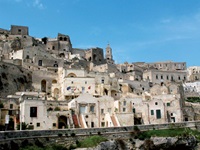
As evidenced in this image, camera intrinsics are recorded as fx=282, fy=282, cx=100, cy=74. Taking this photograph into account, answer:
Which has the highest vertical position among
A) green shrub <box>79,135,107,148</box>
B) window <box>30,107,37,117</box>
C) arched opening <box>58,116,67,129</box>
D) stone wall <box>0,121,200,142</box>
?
window <box>30,107,37,117</box>

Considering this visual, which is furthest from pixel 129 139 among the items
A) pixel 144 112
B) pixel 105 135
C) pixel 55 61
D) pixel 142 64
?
pixel 142 64

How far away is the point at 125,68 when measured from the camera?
8206 centimetres

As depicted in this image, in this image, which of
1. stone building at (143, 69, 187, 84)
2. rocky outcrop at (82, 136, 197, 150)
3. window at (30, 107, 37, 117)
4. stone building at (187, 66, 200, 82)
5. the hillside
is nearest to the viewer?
rocky outcrop at (82, 136, 197, 150)

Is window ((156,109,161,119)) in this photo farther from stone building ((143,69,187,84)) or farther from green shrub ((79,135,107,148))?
stone building ((143,69,187,84))

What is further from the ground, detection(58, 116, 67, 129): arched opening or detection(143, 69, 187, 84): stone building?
detection(143, 69, 187, 84): stone building

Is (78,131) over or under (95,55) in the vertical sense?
under

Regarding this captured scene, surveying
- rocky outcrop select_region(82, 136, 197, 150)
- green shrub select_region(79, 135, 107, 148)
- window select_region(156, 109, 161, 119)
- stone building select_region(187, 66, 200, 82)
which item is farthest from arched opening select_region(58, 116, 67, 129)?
stone building select_region(187, 66, 200, 82)

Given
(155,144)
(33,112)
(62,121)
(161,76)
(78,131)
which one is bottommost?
(155,144)

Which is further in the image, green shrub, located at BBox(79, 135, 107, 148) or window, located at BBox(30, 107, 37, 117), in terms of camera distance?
window, located at BBox(30, 107, 37, 117)

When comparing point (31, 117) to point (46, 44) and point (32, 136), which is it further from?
point (46, 44)

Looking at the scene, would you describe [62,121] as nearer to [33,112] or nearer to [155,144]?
[33,112]

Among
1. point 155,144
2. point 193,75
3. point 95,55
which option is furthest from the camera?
point 193,75

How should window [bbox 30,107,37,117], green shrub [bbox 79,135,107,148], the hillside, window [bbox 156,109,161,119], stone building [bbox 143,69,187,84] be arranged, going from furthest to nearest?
stone building [bbox 143,69,187,84], the hillside, window [bbox 156,109,161,119], window [bbox 30,107,37,117], green shrub [bbox 79,135,107,148]

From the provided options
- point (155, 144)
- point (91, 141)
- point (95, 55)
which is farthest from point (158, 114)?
point (95, 55)
